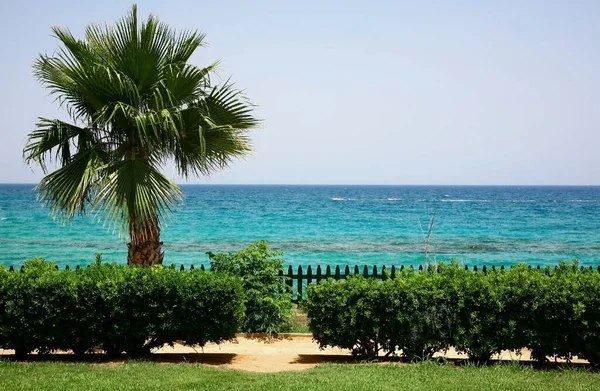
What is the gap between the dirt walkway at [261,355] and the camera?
8547 mm

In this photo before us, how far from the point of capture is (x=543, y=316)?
8.03 metres

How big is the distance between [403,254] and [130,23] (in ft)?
80.0

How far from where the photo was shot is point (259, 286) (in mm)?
10852

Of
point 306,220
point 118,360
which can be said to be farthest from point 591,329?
A: point 306,220

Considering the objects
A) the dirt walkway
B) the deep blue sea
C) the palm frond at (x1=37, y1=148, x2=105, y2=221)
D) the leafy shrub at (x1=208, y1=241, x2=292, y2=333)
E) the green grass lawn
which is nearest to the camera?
the green grass lawn

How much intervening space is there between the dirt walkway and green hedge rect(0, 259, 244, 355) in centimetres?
47

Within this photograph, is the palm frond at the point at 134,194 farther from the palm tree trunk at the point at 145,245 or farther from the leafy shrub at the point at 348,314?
the leafy shrub at the point at 348,314

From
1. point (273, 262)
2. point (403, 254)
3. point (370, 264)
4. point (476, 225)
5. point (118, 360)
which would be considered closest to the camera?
point (118, 360)

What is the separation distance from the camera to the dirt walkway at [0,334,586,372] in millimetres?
8547

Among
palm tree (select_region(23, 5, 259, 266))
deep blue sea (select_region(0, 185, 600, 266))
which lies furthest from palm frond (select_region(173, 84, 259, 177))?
deep blue sea (select_region(0, 185, 600, 266))

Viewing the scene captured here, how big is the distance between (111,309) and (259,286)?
10.2 feet

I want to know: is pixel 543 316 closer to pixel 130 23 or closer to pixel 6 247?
pixel 130 23

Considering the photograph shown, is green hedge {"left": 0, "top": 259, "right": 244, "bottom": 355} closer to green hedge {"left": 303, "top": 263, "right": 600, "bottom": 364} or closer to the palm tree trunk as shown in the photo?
green hedge {"left": 303, "top": 263, "right": 600, "bottom": 364}

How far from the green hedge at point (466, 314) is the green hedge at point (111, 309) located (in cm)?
135
